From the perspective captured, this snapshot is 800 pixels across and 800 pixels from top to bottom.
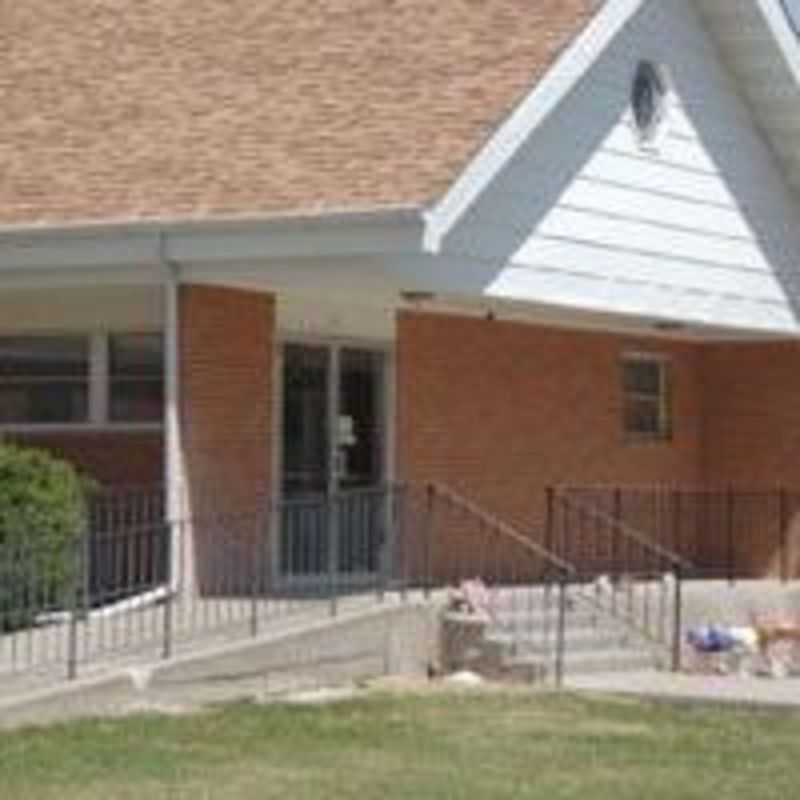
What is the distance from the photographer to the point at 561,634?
2144cm

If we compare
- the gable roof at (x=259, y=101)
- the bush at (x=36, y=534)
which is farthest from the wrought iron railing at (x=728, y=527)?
the bush at (x=36, y=534)

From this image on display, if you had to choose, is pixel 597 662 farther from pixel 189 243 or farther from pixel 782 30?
pixel 782 30

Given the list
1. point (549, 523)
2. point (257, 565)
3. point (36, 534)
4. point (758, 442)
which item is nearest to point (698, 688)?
point (257, 565)

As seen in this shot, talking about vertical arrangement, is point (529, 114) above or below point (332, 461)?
above

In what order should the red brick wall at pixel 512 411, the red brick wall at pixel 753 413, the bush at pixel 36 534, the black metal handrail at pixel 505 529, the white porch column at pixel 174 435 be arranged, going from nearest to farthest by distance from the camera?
the bush at pixel 36 534, the white porch column at pixel 174 435, the black metal handrail at pixel 505 529, the red brick wall at pixel 512 411, the red brick wall at pixel 753 413

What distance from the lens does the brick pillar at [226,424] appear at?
843 inches

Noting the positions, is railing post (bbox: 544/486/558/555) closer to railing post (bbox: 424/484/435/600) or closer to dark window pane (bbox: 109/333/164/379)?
railing post (bbox: 424/484/435/600)

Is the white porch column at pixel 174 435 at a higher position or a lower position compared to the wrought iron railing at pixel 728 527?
higher

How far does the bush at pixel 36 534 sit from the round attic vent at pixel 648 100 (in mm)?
7158

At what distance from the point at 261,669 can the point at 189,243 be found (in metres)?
3.53

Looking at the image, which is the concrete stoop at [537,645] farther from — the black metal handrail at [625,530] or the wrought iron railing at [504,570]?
the black metal handrail at [625,530]

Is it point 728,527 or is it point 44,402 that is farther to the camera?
point 728,527

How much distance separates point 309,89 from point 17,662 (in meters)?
6.38

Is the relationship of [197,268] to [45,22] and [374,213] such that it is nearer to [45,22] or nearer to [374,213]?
[374,213]
